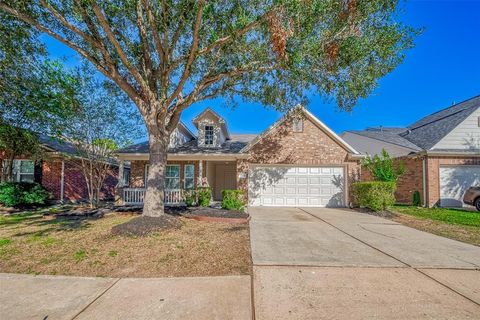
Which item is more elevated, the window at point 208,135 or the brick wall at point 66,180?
the window at point 208,135

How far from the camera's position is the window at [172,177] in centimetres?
1430

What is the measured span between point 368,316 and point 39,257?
566 centimetres

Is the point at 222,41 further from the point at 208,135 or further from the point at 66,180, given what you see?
the point at 66,180

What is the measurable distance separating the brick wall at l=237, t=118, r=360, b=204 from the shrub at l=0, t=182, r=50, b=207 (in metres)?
10.1

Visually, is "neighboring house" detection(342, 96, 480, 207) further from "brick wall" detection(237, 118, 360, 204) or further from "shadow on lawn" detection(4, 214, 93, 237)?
"shadow on lawn" detection(4, 214, 93, 237)

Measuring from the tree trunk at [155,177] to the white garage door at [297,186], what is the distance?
6.52 meters

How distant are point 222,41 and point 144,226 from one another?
539 cm

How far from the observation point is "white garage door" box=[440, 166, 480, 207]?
13070 millimetres

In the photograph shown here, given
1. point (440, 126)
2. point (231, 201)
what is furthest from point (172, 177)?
point (440, 126)

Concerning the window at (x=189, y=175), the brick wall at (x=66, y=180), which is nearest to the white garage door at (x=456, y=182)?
the window at (x=189, y=175)

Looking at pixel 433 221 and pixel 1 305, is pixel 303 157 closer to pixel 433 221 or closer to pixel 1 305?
pixel 433 221

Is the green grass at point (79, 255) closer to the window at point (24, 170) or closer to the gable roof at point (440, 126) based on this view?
the window at point (24, 170)

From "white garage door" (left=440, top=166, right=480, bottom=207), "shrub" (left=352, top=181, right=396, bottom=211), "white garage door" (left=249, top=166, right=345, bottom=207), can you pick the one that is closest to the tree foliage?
"white garage door" (left=249, top=166, right=345, bottom=207)

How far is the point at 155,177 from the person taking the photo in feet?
24.9
